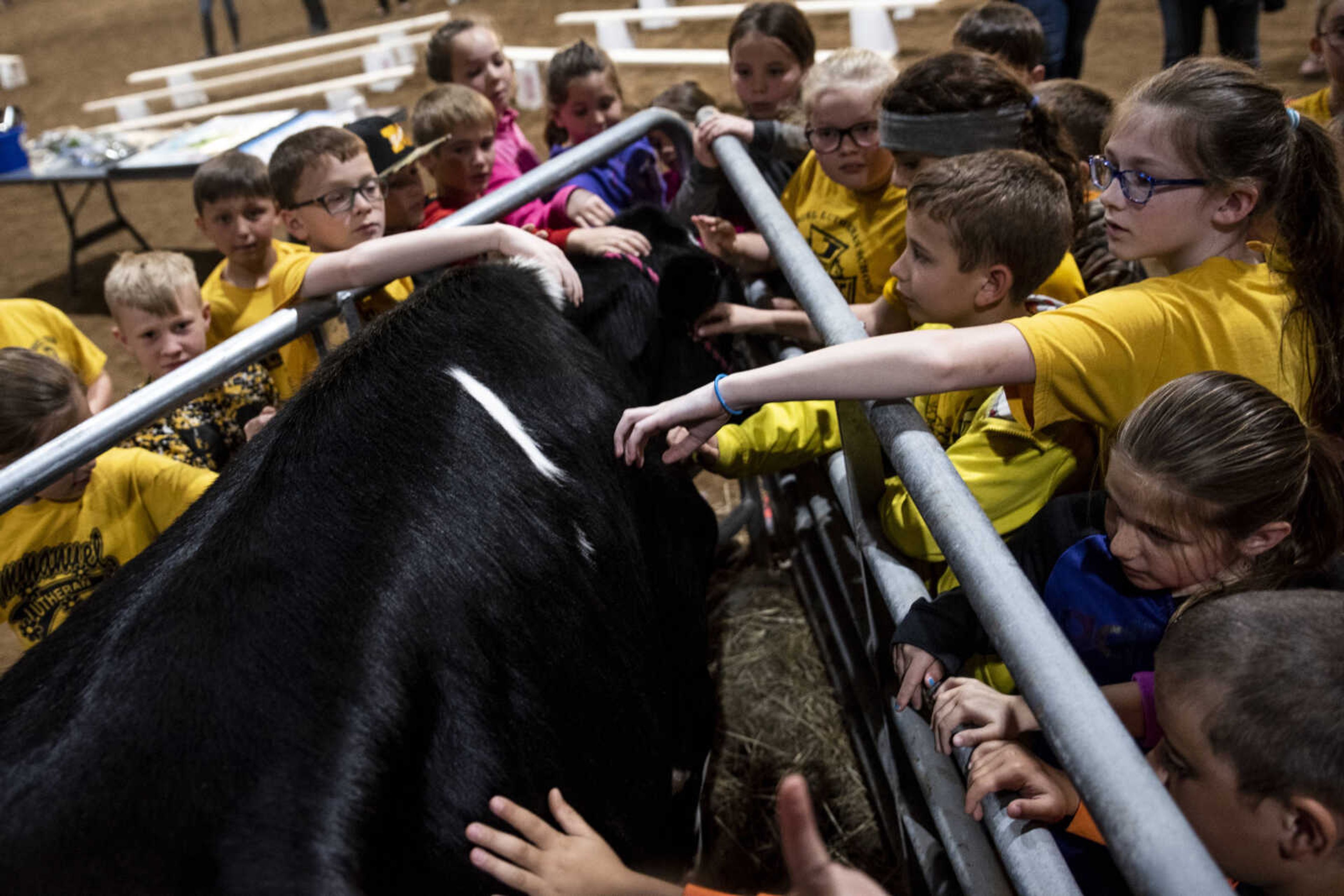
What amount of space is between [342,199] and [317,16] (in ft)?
37.9

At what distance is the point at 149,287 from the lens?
254 cm

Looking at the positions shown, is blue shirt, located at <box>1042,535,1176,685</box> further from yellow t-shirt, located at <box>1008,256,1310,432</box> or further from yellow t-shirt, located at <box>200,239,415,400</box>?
yellow t-shirt, located at <box>200,239,415,400</box>

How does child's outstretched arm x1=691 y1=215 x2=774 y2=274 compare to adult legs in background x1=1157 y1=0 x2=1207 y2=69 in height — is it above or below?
above

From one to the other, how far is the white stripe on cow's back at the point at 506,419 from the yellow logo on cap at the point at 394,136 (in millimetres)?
1634

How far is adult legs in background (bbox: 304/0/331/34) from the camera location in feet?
40.2

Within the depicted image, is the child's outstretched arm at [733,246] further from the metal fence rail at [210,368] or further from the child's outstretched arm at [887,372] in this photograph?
the child's outstretched arm at [887,372]

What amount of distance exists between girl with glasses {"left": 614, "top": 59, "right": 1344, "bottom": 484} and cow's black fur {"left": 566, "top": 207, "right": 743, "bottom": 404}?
1.51 ft

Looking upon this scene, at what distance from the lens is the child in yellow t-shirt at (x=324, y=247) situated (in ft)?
6.19

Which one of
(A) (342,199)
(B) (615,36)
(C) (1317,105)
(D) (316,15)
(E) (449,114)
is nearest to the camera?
(A) (342,199)

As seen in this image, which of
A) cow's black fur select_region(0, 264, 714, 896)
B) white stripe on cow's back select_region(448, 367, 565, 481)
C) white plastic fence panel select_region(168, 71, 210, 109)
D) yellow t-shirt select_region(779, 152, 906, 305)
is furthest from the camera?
white plastic fence panel select_region(168, 71, 210, 109)

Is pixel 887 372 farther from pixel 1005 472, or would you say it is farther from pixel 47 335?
pixel 47 335

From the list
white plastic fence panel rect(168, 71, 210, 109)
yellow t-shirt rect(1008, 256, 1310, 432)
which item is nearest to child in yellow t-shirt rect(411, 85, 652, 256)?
yellow t-shirt rect(1008, 256, 1310, 432)

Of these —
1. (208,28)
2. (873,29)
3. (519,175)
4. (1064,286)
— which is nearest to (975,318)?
(1064,286)

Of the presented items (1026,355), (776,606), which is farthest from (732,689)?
(1026,355)
